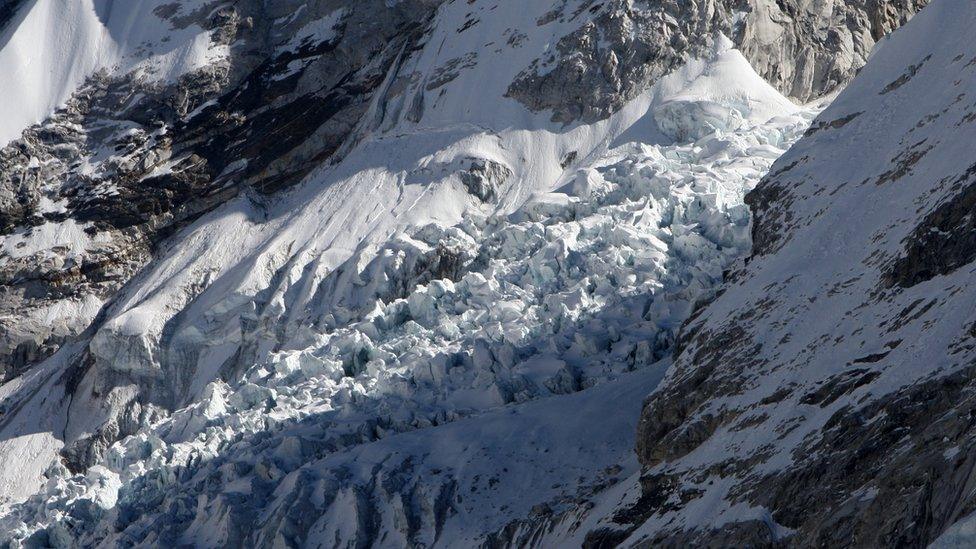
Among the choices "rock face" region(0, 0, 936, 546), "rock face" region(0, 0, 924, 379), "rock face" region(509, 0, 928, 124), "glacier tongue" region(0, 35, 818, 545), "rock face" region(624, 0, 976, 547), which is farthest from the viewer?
"rock face" region(0, 0, 924, 379)

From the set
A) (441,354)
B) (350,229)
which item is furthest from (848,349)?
(350,229)

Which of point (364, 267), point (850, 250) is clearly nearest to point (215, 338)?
point (364, 267)

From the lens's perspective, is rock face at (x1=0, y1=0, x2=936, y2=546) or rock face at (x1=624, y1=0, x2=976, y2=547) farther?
rock face at (x1=0, y1=0, x2=936, y2=546)

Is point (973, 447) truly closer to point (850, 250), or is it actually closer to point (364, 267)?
point (850, 250)

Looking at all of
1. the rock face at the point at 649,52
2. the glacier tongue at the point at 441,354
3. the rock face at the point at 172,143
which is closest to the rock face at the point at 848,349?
the glacier tongue at the point at 441,354

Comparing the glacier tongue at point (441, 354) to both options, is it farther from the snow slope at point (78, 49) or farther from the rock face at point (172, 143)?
the snow slope at point (78, 49)

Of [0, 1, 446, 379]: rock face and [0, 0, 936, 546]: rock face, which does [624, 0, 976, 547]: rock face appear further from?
[0, 1, 446, 379]: rock face

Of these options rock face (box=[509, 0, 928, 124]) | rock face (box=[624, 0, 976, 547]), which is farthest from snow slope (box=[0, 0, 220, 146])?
rock face (box=[624, 0, 976, 547])
